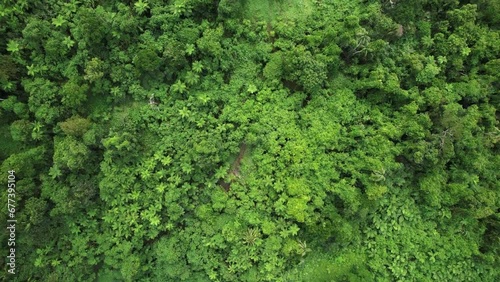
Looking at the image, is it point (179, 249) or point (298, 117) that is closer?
point (179, 249)

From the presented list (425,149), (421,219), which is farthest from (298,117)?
(421,219)

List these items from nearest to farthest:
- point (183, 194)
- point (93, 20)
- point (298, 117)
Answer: point (93, 20) → point (183, 194) → point (298, 117)

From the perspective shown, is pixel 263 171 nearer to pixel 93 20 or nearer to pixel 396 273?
pixel 396 273

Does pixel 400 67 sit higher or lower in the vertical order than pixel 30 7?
lower

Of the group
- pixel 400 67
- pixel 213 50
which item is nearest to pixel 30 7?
pixel 213 50

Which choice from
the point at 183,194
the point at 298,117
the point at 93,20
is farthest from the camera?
the point at 298,117

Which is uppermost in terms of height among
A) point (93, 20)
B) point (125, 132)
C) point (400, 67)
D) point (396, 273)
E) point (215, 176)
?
point (93, 20)

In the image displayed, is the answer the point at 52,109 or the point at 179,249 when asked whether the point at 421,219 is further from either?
the point at 52,109
